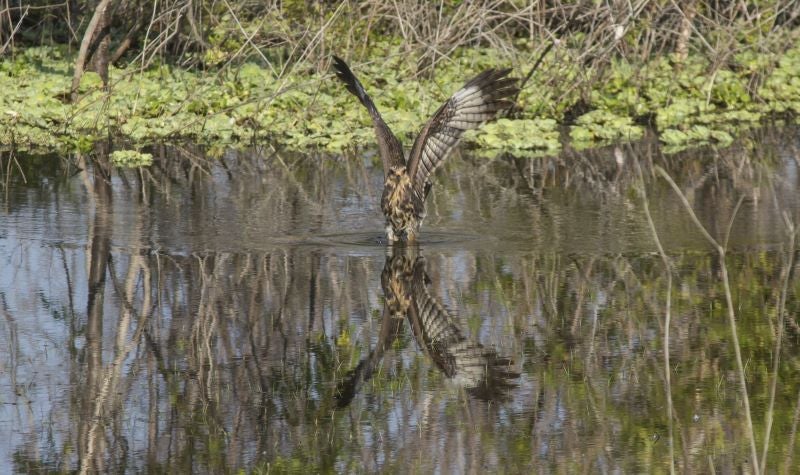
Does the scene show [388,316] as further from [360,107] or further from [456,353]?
[360,107]

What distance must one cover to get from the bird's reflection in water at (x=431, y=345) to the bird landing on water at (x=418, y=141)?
0.81 meters

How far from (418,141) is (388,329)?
2.30m

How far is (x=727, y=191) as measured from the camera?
11.4m

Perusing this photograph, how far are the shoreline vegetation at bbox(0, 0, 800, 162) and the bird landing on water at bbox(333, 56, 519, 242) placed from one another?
133 inches

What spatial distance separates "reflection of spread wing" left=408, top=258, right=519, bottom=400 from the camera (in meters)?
6.28

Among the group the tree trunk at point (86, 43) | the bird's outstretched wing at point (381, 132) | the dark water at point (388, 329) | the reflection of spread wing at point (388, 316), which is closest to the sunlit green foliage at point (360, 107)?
the tree trunk at point (86, 43)

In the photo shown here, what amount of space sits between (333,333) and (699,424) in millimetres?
2010

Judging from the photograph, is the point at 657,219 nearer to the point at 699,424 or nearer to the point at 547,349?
the point at 547,349

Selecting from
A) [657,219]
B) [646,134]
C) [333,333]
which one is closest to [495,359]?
[333,333]

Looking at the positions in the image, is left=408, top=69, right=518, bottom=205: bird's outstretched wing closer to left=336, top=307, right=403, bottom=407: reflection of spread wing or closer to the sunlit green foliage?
left=336, top=307, right=403, bottom=407: reflection of spread wing

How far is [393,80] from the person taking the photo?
16.7 metres

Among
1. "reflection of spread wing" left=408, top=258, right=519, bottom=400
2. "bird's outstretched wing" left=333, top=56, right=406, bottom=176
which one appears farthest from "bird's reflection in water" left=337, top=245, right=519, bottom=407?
"bird's outstretched wing" left=333, top=56, right=406, bottom=176

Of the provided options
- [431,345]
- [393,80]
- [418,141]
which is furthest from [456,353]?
[393,80]

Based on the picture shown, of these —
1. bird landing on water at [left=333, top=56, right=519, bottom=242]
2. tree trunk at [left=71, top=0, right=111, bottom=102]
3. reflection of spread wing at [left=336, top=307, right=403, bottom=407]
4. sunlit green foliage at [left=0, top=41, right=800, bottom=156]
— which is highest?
tree trunk at [left=71, top=0, right=111, bottom=102]
